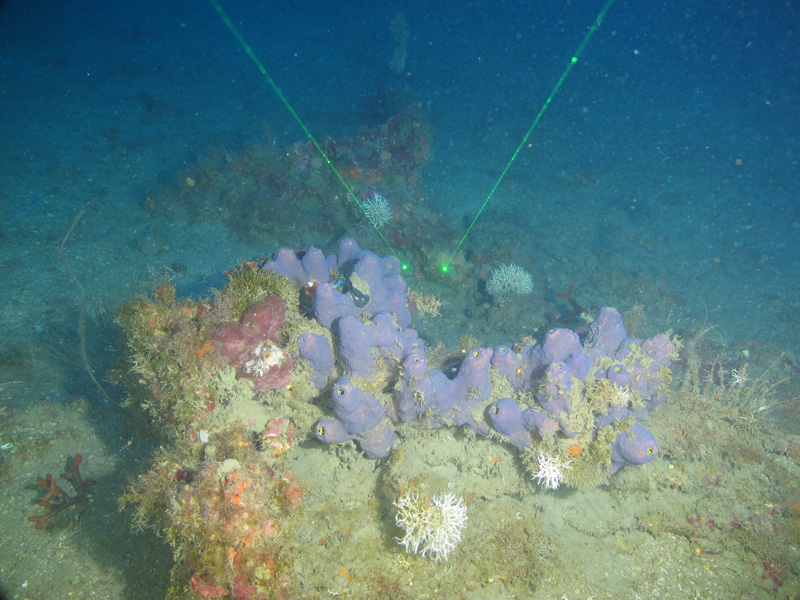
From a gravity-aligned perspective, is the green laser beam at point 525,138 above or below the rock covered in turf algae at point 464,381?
below

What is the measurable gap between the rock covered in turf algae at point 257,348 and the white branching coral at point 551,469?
265 centimetres

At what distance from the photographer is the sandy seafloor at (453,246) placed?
11.5ft

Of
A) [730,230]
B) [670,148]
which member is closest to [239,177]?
[730,230]

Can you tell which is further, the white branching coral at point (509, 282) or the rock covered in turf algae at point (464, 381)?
the white branching coral at point (509, 282)

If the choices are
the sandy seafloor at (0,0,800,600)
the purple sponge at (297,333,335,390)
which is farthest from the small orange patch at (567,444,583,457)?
the purple sponge at (297,333,335,390)

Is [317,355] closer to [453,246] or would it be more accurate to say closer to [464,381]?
[464,381]

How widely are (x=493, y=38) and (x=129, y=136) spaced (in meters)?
31.0

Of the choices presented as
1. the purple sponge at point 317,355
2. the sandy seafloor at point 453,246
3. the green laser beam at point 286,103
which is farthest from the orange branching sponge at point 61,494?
the green laser beam at point 286,103

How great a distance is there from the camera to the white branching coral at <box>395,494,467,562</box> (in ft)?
9.77

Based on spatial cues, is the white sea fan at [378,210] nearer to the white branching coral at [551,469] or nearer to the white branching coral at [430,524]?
the white branching coral at [551,469]

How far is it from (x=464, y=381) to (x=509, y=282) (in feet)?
17.0

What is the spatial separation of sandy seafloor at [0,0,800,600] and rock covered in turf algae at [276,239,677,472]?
49 centimetres

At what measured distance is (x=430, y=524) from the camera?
3.00 meters

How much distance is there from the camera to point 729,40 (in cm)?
4194
